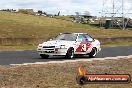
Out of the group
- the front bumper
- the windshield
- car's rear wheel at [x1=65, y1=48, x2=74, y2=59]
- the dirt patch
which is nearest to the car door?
→ the windshield

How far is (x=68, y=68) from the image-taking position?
1664 cm

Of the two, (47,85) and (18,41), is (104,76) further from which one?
(18,41)

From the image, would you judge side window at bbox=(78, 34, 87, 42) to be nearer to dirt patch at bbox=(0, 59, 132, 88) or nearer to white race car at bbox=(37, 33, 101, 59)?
white race car at bbox=(37, 33, 101, 59)

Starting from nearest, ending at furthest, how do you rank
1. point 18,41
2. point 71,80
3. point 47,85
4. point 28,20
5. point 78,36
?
point 47,85
point 71,80
point 78,36
point 18,41
point 28,20

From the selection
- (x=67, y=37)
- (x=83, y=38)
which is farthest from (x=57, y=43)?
(x=83, y=38)

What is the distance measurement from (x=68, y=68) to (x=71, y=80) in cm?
358

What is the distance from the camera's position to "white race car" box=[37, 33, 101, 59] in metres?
22.5

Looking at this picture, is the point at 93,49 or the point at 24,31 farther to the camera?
the point at 24,31

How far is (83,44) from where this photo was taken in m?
24.0

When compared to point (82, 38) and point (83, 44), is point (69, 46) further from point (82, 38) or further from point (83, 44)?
point (82, 38)

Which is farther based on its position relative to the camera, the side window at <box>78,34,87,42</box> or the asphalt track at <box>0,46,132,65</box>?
the side window at <box>78,34,87,42</box>

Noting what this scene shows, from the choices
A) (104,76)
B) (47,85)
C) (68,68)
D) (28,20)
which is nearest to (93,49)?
(68,68)

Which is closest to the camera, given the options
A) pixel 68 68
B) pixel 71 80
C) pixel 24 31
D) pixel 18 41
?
pixel 71 80

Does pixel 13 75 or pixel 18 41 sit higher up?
pixel 13 75
